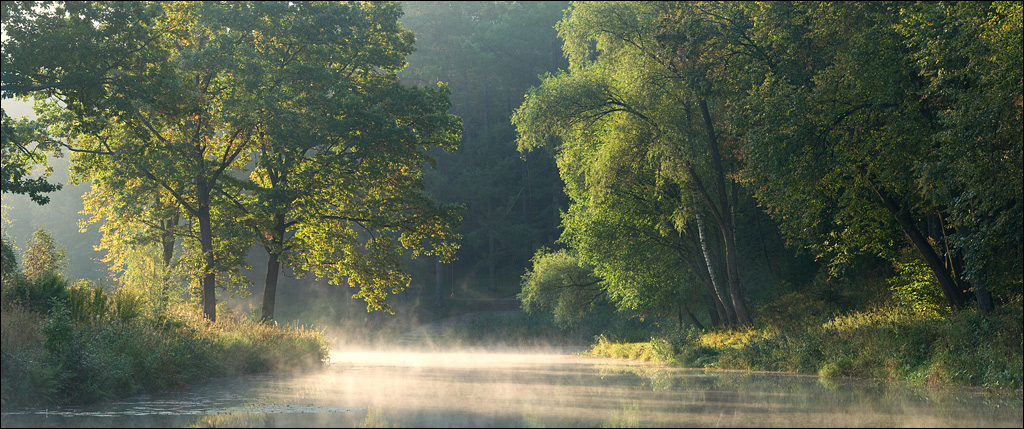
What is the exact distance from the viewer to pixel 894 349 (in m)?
18.1

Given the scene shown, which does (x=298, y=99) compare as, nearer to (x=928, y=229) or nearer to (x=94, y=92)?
(x=94, y=92)

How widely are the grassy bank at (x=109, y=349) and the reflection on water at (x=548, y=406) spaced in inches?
21.8

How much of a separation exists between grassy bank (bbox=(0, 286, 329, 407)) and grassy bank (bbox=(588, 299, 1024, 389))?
43.0 feet

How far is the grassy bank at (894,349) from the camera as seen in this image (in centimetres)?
1538

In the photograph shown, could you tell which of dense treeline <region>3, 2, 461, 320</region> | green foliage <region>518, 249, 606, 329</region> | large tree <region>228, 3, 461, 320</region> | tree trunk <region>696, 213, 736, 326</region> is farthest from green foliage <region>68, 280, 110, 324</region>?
green foliage <region>518, 249, 606, 329</region>

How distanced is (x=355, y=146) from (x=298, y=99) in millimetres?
2428

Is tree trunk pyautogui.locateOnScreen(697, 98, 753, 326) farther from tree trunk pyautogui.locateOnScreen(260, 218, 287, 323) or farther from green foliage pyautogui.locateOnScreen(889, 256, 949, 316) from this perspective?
tree trunk pyautogui.locateOnScreen(260, 218, 287, 323)

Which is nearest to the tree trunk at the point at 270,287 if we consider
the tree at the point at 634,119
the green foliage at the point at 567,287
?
the tree at the point at 634,119

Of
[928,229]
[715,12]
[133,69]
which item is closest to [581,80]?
[715,12]

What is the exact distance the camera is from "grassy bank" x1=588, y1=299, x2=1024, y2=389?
605 inches

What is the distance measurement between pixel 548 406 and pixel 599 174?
693 inches

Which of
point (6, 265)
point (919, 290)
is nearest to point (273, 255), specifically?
point (6, 265)

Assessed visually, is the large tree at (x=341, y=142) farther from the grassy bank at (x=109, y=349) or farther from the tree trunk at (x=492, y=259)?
the tree trunk at (x=492, y=259)

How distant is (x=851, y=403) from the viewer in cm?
1184
